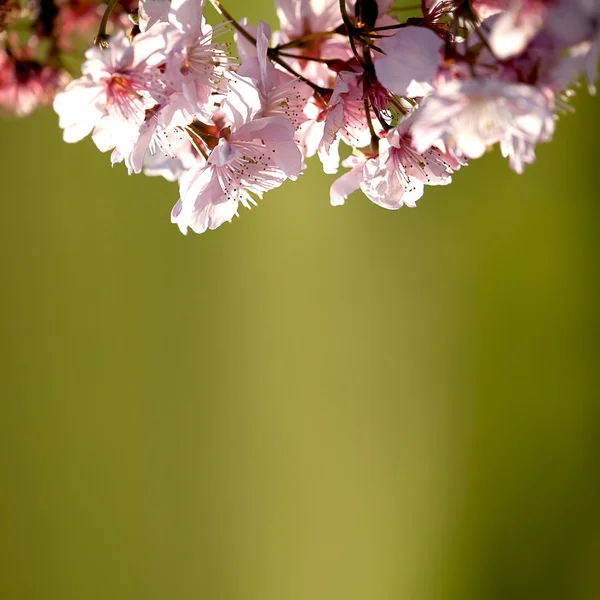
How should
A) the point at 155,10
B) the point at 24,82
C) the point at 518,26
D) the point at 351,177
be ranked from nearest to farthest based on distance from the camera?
the point at 518,26 < the point at 155,10 < the point at 351,177 < the point at 24,82

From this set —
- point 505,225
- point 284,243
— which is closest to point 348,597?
point 284,243

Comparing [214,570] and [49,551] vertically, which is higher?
[49,551]

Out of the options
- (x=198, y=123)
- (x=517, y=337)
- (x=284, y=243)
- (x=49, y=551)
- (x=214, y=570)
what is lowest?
(x=214, y=570)

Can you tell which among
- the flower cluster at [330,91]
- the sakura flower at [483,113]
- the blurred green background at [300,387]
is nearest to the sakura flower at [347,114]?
the flower cluster at [330,91]

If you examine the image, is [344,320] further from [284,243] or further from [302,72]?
[302,72]

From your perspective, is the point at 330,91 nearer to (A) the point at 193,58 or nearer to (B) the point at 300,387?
(A) the point at 193,58

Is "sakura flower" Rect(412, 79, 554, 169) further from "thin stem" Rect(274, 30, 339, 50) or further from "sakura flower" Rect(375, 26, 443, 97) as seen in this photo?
"thin stem" Rect(274, 30, 339, 50)

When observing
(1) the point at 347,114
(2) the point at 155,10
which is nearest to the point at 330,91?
(1) the point at 347,114

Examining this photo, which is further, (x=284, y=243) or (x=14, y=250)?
(x=284, y=243)
